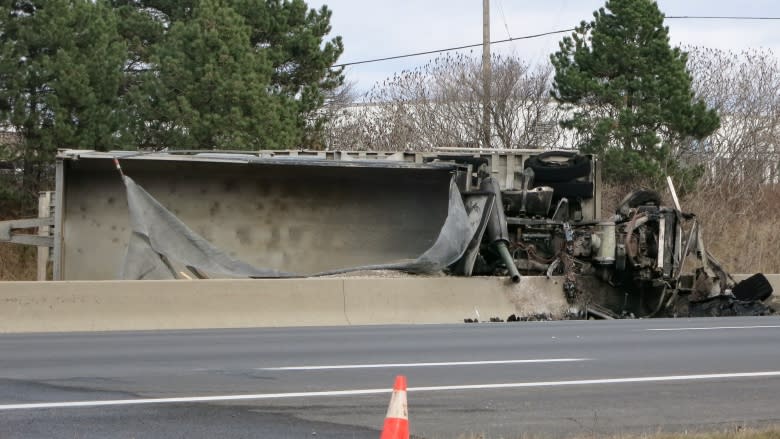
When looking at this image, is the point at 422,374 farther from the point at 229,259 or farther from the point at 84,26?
the point at 84,26

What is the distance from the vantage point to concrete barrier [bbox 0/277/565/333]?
1471 cm

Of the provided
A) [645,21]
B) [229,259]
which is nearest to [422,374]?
[229,259]

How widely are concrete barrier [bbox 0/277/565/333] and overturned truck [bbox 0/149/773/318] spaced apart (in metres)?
0.48

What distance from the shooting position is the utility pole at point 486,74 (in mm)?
35688

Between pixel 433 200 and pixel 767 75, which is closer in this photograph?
pixel 433 200

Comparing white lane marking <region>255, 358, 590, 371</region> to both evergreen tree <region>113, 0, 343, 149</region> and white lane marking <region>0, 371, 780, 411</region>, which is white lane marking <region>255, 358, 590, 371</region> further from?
evergreen tree <region>113, 0, 343, 149</region>

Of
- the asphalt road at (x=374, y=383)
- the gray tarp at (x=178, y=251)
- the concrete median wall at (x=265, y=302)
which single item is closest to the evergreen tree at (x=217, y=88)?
the gray tarp at (x=178, y=251)

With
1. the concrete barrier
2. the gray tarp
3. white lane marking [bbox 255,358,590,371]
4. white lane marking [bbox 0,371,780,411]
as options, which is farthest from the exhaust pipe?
white lane marking [bbox 0,371,780,411]

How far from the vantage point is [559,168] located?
19.6m

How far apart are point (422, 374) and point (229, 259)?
25.0ft

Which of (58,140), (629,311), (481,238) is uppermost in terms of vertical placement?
(58,140)

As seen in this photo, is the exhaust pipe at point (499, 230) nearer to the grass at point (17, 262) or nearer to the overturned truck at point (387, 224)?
the overturned truck at point (387, 224)

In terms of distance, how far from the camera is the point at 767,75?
128 ft

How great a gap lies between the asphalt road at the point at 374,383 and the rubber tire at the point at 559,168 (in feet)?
18.6
